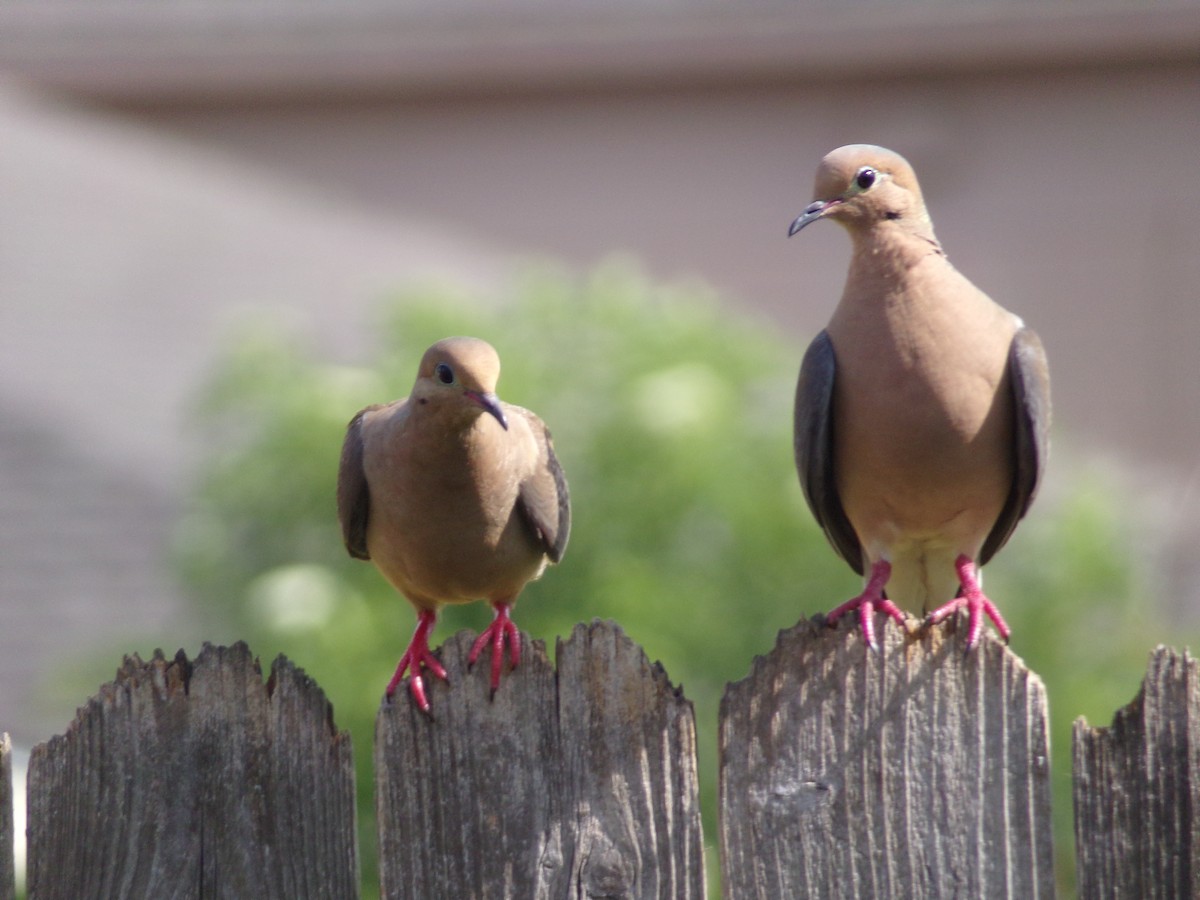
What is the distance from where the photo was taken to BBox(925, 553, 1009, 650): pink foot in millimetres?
2307

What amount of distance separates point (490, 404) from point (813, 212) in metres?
0.81

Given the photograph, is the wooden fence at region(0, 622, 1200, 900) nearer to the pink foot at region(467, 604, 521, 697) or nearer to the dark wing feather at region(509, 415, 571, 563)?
the pink foot at region(467, 604, 521, 697)

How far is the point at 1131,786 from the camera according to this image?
222cm

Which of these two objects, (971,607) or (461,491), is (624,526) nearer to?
(461,491)

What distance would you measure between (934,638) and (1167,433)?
13947mm

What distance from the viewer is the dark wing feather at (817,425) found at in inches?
130

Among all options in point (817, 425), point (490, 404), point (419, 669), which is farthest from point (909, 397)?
point (419, 669)

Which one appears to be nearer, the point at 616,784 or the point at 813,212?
the point at 616,784

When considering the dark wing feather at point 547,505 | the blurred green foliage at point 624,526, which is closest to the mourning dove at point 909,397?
the dark wing feather at point 547,505

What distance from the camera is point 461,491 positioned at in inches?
129

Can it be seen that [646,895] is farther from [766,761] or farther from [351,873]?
[351,873]

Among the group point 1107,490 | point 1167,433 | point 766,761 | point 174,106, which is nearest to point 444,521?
point 766,761

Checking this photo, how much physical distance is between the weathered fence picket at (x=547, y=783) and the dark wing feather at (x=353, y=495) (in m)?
1.16

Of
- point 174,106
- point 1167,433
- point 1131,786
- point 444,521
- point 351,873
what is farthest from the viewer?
point 174,106
